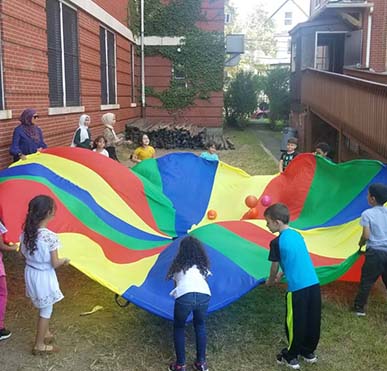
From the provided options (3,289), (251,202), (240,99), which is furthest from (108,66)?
(240,99)

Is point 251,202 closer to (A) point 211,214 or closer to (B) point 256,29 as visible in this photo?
(A) point 211,214

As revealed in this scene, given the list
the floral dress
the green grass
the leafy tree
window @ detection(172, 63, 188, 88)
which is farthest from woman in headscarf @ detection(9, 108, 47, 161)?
the leafy tree

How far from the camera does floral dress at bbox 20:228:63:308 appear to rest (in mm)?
4172

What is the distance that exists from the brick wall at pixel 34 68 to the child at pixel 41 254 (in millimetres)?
4804

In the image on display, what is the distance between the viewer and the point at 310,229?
663cm

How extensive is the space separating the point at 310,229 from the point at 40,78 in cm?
630

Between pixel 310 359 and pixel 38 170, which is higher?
pixel 38 170

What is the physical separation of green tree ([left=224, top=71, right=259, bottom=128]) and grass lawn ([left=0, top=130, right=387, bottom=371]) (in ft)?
83.2

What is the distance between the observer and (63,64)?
12008 mm

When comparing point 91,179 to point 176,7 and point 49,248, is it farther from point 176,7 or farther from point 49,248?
point 176,7

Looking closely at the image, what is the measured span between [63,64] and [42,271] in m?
8.59

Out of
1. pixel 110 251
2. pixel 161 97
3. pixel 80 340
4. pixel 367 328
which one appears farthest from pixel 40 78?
pixel 161 97

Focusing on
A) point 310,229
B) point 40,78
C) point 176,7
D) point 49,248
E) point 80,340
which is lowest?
point 80,340

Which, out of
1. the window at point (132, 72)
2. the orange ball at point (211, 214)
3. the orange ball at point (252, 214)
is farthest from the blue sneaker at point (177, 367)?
the window at point (132, 72)
